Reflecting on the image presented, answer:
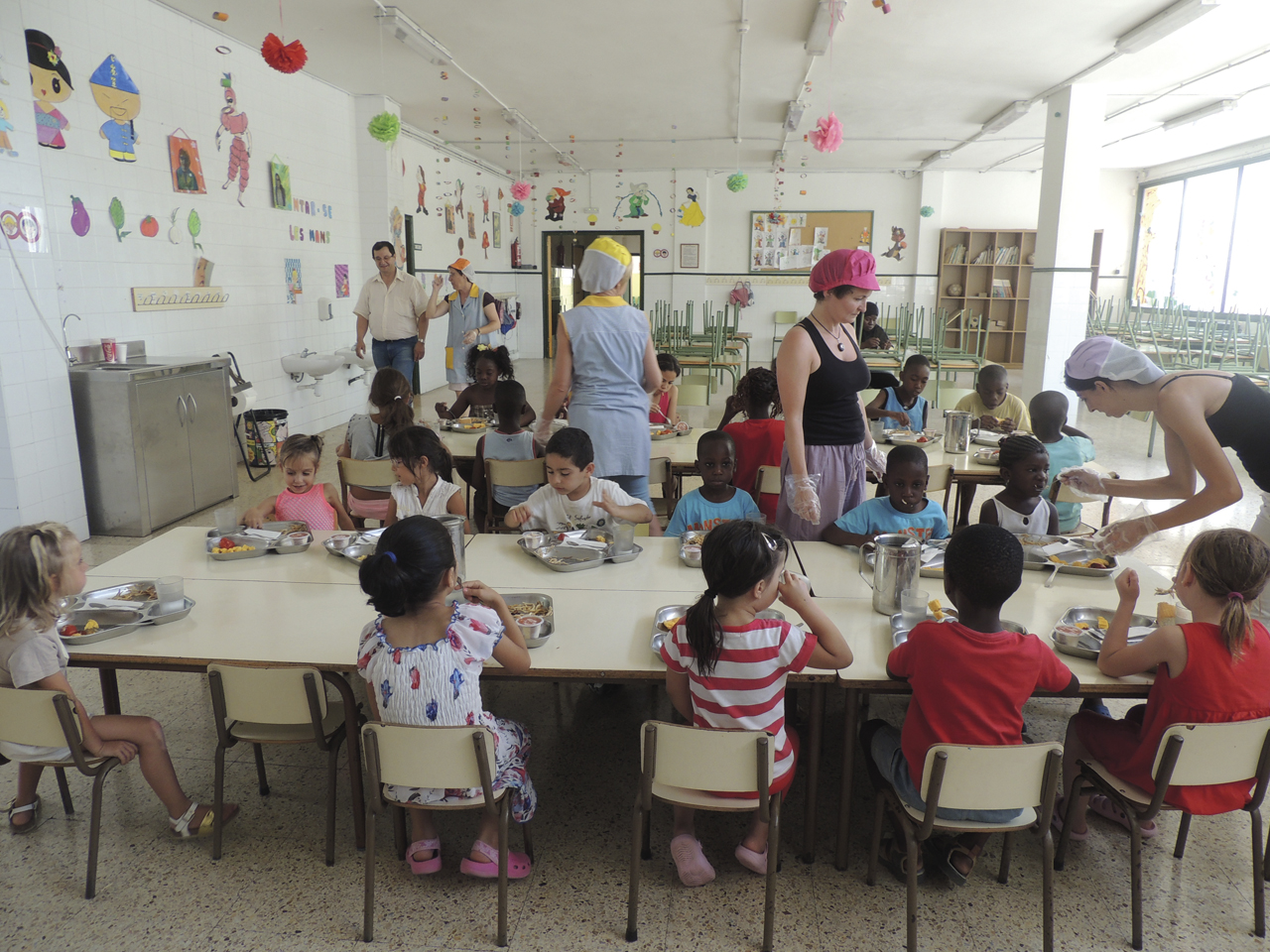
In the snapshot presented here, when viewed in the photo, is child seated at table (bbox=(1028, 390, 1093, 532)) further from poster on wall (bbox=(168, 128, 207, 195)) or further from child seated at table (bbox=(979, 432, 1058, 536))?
poster on wall (bbox=(168, 128, 207, 195))

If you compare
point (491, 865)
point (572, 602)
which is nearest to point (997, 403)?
point (572, 602)

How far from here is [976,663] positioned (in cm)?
161

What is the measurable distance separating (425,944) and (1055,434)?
305 cm

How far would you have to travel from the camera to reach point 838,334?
2695 millimetres

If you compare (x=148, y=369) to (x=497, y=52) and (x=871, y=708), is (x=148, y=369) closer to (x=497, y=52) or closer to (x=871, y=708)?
(x=497, y=52)

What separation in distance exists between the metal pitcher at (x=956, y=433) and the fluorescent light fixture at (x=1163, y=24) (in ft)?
11.2

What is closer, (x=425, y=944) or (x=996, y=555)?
(x=996, y=555)

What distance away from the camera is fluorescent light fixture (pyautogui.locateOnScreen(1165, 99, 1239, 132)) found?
795 centimetres

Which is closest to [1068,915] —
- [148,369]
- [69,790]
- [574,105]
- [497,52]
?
[69,790]

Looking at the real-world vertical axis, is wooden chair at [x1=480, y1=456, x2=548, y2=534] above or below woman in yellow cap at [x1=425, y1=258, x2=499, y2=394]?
below

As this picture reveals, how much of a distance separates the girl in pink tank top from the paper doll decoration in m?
2.92

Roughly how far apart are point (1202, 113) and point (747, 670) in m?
9.45

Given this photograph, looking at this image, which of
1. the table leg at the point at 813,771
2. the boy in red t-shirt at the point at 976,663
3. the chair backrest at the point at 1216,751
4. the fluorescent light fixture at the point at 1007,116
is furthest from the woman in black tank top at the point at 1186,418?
the fluorescent light fixture at the point at 1007,116

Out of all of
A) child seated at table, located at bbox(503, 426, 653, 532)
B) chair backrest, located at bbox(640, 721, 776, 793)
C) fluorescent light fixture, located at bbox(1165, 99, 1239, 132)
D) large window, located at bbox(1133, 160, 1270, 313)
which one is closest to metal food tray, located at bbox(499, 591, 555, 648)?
chair backrest, located at bbox(640, 721, 776, 793)
